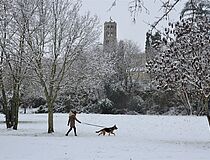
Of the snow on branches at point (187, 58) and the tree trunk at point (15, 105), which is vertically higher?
the snow on branches at point (187, 58)

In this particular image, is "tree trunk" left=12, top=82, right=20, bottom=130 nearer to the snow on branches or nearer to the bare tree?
the bare tree

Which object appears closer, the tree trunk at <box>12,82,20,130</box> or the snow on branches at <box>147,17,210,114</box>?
the snow on branches at <box>147,17,210,114</box>

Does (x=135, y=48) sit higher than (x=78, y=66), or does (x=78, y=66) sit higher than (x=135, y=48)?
(x=135, y=48)

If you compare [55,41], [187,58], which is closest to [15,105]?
[55,41]

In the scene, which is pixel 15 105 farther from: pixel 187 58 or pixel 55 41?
pixel 187 58

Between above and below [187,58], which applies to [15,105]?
below

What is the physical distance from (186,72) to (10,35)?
1196 centimetres

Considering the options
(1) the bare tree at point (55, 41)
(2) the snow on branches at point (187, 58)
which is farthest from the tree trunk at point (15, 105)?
(2) the snow on branches at point (187, 58)

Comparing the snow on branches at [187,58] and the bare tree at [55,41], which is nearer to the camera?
the snow on branches at [187,58]

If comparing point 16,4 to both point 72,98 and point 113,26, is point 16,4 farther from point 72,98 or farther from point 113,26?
point 113,26

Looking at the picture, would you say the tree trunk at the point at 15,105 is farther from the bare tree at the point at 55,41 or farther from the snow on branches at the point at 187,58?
the snow on branches at the point at 187,58

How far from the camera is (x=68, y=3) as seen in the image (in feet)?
82.0

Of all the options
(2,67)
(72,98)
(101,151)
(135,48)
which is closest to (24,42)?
(2,67)

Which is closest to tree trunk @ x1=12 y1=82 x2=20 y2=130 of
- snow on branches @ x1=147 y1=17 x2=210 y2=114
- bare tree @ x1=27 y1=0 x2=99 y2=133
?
bare tree @ x1=27 y1=0 x2=99 y2=133
